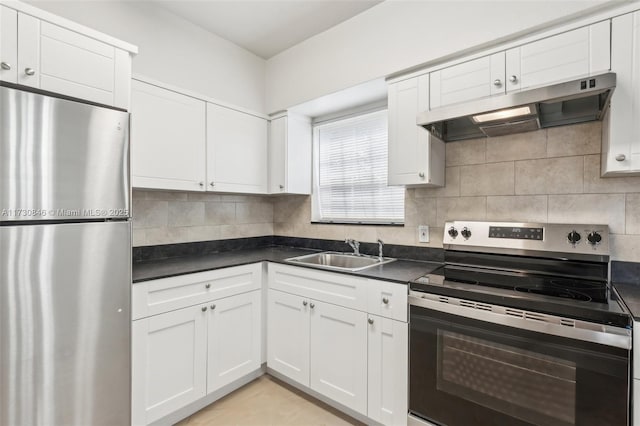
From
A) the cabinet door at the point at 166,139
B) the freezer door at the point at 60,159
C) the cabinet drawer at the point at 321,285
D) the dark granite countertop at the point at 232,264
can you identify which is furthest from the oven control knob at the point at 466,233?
the freezer door at the point at 60,159

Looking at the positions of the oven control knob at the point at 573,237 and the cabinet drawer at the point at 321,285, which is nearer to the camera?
the oven control knob at the point at 573,237

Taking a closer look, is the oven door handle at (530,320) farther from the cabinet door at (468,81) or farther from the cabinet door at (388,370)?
the cabinet door at (468,81)

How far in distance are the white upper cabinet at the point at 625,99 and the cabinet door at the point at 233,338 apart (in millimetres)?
2149

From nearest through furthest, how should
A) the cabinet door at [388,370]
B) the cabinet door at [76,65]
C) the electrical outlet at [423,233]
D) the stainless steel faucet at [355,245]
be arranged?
the cabinet door at [76,65]
the cabinet door at [388,370]
the electrical outlet at [423,233]
the stainless steel faucet at [355,245]

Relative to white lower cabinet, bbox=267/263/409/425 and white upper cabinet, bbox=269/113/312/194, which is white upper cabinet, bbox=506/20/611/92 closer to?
white lower cabinet, bbox=267/263/409/425

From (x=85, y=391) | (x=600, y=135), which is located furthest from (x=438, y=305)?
(x=85, y=391)

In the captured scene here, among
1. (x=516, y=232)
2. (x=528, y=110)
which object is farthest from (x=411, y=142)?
(x=516, y=232)

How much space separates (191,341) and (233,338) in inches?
12.0

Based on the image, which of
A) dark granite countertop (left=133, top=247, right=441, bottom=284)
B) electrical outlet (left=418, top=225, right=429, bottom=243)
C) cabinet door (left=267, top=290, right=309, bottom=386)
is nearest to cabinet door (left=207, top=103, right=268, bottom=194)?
dark granite countertop (left=133, top=247, right=441, bottom=284)

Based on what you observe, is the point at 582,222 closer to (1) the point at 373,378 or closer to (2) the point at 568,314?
(2) the point at 568,314

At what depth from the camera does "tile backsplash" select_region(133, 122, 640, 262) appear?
160cm

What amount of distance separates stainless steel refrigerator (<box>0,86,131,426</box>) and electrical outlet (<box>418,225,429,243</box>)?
1.78m

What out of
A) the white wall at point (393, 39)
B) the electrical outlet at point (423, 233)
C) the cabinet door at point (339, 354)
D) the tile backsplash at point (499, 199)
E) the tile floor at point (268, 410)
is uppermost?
the white wall at point (393, 39)

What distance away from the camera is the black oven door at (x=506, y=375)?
1132 millimetres
